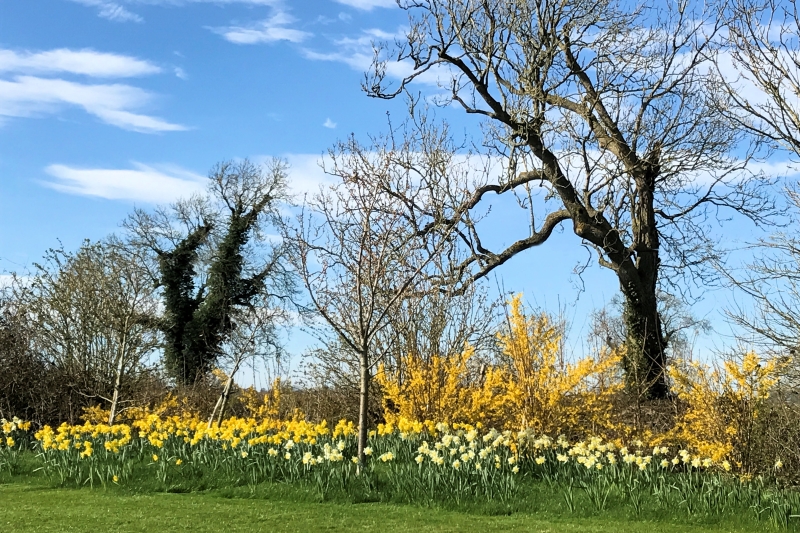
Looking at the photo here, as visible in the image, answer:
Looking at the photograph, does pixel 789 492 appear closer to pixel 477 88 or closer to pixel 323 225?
pixel 323 225

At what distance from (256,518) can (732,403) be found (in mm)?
5286

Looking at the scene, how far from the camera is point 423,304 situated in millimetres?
10328

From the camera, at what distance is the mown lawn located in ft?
17.9

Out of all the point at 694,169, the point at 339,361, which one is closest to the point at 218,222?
the point at 339,361

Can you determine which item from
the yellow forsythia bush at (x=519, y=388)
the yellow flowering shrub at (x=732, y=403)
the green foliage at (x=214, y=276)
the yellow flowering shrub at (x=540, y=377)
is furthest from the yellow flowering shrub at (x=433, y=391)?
the green foliage at (x=214, y=276)

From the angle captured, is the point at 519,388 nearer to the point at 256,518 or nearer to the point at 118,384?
the point at 256,518

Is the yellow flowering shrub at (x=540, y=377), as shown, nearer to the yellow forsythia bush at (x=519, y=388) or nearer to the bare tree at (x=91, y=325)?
the yellow forsythia bush at (x=519, y=388)

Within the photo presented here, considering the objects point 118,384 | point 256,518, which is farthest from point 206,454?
point 118,384

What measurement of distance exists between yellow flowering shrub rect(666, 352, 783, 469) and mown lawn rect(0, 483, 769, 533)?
195 centimetres

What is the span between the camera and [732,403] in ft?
25.5

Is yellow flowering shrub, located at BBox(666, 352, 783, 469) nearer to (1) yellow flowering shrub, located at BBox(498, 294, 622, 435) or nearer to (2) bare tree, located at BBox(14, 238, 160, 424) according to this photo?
(1) yellow flowering shrub, located at BBox(498, 294, 622, 435)

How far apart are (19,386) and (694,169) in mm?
12326

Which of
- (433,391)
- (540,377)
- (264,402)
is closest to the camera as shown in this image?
(540,377)

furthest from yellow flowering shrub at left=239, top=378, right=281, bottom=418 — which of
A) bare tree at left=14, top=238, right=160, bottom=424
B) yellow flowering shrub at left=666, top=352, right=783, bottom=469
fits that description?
yellow flowering shrub at left=666, top=352, right=783, bottom=469
